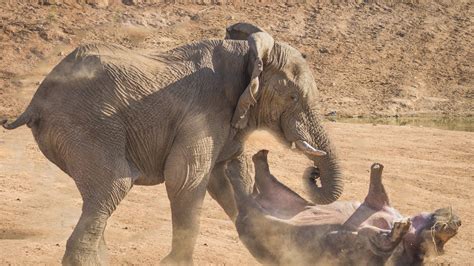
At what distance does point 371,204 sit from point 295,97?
149cm

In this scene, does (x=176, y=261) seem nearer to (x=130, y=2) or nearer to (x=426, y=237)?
(x=426, y=237)

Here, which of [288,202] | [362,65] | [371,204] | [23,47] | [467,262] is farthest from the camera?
[362,65]

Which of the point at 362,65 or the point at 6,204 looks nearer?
the point at 6,204

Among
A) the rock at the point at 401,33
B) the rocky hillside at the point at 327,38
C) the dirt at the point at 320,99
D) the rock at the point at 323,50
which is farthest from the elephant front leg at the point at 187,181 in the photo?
the rock at the point at 401,33

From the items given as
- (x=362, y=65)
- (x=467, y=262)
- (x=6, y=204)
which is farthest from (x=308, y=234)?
(x=362, y=65)

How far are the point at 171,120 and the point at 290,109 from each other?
1026 mm

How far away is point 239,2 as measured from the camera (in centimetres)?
2580

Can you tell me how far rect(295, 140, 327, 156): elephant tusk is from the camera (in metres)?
8.27

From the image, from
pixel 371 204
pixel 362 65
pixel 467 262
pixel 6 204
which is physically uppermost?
pixel 371 204

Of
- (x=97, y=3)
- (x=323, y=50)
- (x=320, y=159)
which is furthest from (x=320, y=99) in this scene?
(x=320, y=159)

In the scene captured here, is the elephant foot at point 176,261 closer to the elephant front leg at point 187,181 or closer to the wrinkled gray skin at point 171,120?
the wrinkled gray skin at point 171,120

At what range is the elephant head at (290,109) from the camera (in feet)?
26.8

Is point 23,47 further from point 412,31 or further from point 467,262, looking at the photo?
point 467,262

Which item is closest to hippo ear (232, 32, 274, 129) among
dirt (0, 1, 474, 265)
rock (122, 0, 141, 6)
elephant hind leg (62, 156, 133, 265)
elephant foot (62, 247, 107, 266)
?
dirt (0, 1, 474, 265)
